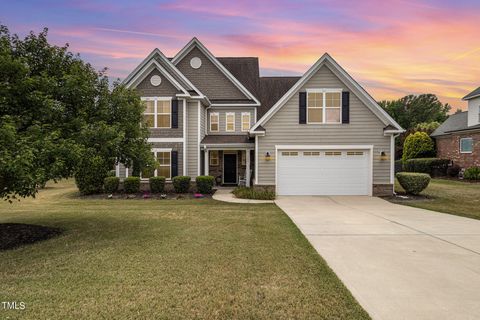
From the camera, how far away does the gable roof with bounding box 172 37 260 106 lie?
19.6 m

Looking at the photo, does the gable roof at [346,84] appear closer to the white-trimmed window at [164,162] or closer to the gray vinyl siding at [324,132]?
the gray vinyl siding at [324,132]

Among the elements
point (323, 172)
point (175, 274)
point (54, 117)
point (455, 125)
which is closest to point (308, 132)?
point (323, 172)

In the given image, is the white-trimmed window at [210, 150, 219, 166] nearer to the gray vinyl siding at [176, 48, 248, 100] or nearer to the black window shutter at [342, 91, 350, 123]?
the gray vinyl siding at [176, 48, 248, 100]

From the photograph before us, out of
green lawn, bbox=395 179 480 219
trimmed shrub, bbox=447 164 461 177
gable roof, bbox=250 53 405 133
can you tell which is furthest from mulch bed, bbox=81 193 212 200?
trimmed shrub, bbox=447 164 461 177

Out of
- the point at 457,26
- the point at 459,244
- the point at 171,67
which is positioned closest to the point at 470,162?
the point at 457,26

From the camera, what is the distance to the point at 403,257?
A: 5.71m

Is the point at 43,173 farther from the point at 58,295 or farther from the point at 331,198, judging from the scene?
the point at 331,198

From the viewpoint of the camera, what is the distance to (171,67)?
17062mm

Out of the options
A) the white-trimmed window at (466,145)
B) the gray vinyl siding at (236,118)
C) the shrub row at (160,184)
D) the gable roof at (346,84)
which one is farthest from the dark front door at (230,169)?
the white-trimmed window at (466,145)

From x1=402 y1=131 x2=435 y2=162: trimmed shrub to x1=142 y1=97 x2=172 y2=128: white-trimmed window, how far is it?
26.4 metres

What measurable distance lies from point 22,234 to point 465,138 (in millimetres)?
31265

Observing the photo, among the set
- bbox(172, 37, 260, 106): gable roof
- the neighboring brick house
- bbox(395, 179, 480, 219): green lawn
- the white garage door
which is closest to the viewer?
bbox(395, 179, 480, 219): green lawn

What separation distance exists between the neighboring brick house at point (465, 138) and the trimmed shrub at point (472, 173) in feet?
4.47

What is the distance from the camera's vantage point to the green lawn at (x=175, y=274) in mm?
3654
